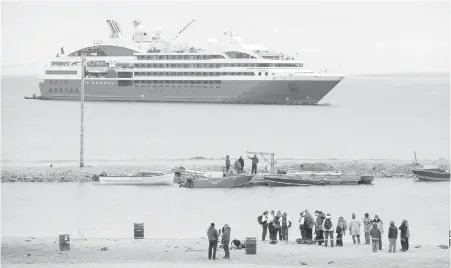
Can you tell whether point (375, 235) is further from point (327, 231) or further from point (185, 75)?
point (185, 75)

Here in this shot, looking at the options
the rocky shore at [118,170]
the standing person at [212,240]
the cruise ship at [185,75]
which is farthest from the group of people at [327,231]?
the cruise ship at [185,75]

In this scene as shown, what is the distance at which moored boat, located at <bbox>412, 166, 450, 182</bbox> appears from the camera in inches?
1682

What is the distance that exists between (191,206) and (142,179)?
5755 mm

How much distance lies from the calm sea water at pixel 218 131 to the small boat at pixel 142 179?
1406cm

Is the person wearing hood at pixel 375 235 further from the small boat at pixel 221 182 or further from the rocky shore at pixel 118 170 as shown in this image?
the rocky shore at pixel 118 170

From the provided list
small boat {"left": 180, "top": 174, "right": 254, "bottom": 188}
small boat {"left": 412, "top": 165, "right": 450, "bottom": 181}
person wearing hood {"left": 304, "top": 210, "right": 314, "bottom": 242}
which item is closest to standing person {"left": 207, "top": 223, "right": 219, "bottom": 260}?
person wearing hood {"left": 304, "top": 210, "right": 314, "bottom": 242}

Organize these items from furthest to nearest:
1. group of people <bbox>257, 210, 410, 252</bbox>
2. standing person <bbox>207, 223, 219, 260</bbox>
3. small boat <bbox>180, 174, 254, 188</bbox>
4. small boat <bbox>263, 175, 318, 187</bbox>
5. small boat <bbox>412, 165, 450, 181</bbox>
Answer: small boat <bbox>412, 165, 450, 181</bbox> < small boat <bbox>263, 175, 318, 187</bbox> < small boat <bbox>180, 174, 254, 188</bbox> < group of people <bbox>257, 210, 410, 252</bbox> < standing person <bbox>207, 223, 219, 260</bbox>

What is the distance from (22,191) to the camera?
131 feet

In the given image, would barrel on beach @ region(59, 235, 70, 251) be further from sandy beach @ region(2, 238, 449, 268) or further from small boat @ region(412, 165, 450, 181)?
small boat @ region(412, 165, 450, 181)

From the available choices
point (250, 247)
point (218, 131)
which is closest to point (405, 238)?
point (250, 247)

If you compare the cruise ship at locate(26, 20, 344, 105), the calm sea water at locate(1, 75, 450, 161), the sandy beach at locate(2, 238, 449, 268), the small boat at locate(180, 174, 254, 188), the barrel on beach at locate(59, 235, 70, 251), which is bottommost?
the sandy beach at locate(2, 238, 449, 268)

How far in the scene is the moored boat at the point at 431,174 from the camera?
42719 millimetres

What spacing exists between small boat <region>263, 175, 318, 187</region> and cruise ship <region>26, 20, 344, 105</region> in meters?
72.0

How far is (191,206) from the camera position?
119ft
